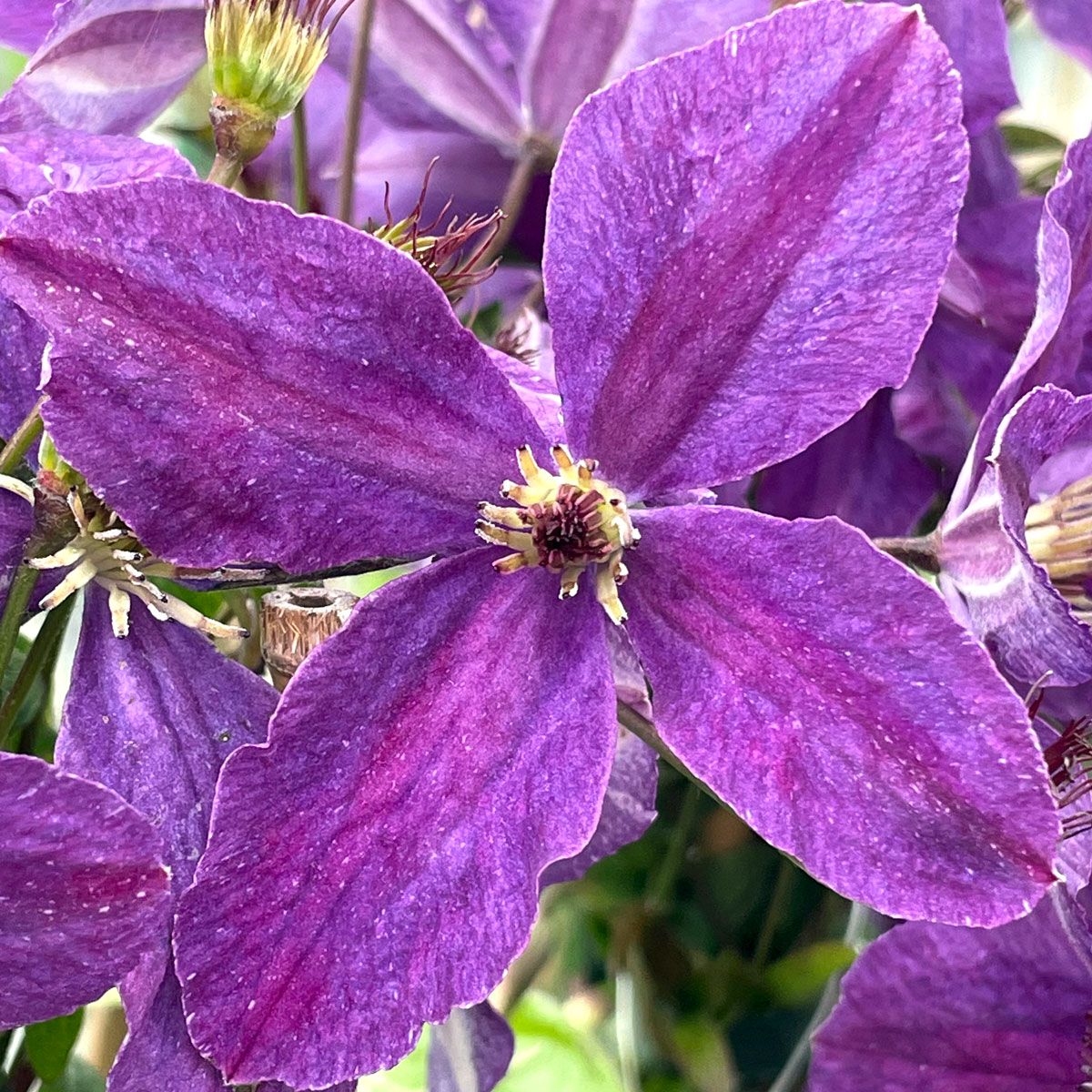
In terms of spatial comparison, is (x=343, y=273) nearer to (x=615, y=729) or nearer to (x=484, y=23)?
Answer: (x=615, y=729)

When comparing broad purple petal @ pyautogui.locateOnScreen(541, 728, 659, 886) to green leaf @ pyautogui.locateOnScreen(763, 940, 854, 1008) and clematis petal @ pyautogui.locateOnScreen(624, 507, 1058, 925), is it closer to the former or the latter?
clematis petal @ pyautogui.locateOnScreen(624, 507, 1058, 925)

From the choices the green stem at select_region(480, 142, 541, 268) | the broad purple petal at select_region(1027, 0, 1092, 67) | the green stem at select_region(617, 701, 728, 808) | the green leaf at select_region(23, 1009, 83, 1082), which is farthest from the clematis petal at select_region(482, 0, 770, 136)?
the green leaf at select_region(23, 1009, 83, 1082)

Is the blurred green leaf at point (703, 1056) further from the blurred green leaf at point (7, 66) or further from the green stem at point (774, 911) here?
the blurred green leaf at point (7, 66)

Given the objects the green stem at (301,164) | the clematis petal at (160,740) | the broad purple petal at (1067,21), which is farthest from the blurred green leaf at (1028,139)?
the clematis petal at (160,740)

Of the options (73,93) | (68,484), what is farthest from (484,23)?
(68,484)

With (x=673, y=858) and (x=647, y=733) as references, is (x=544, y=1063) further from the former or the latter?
(x=647, y=733)

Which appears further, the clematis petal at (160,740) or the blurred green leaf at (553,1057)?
the blurred green leaf at (553,1057)

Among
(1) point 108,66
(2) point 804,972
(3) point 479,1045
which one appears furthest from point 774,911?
(1) point 108,66
